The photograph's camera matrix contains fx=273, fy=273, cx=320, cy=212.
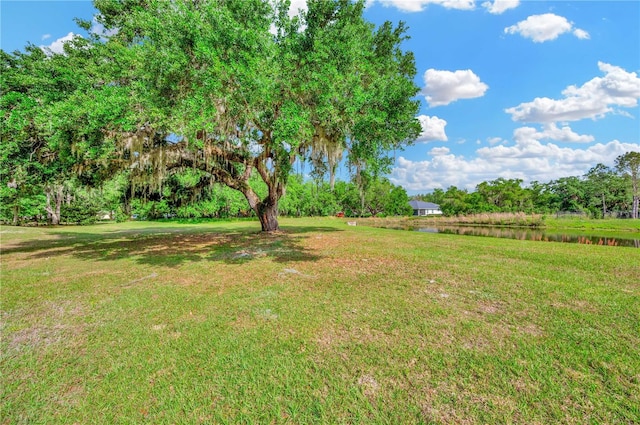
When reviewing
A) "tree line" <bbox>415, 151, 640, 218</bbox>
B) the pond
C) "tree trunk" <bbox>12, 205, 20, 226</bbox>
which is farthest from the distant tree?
"tree trunk" <bbox>12, 205, 20, 226</bbox>

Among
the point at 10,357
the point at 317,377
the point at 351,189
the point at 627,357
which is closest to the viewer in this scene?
the point at 317,377

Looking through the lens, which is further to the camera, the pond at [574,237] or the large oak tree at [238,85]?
the pond at [574,237]

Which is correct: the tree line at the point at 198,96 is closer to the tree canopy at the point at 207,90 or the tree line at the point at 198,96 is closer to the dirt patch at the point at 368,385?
the tree canopy at the point at 207,90

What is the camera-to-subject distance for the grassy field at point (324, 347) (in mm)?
2473

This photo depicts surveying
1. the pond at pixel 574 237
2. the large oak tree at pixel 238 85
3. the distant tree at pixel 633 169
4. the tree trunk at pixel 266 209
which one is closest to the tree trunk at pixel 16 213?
the large oak tree at pixel 238 85

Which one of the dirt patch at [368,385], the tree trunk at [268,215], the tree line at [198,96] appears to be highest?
the tree line at [198,96]

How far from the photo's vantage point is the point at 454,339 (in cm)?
355

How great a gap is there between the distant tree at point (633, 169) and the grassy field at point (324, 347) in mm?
62448

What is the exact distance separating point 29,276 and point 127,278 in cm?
278

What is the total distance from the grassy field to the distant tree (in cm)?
6245

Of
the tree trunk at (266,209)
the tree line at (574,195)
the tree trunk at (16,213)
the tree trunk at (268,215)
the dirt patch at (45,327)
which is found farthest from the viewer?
the tree line at (574,195)

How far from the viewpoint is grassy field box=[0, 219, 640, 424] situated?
2.47m

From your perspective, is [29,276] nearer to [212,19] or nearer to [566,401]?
[212,19]

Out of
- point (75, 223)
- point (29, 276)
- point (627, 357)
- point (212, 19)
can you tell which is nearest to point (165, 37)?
point (212, 19)
